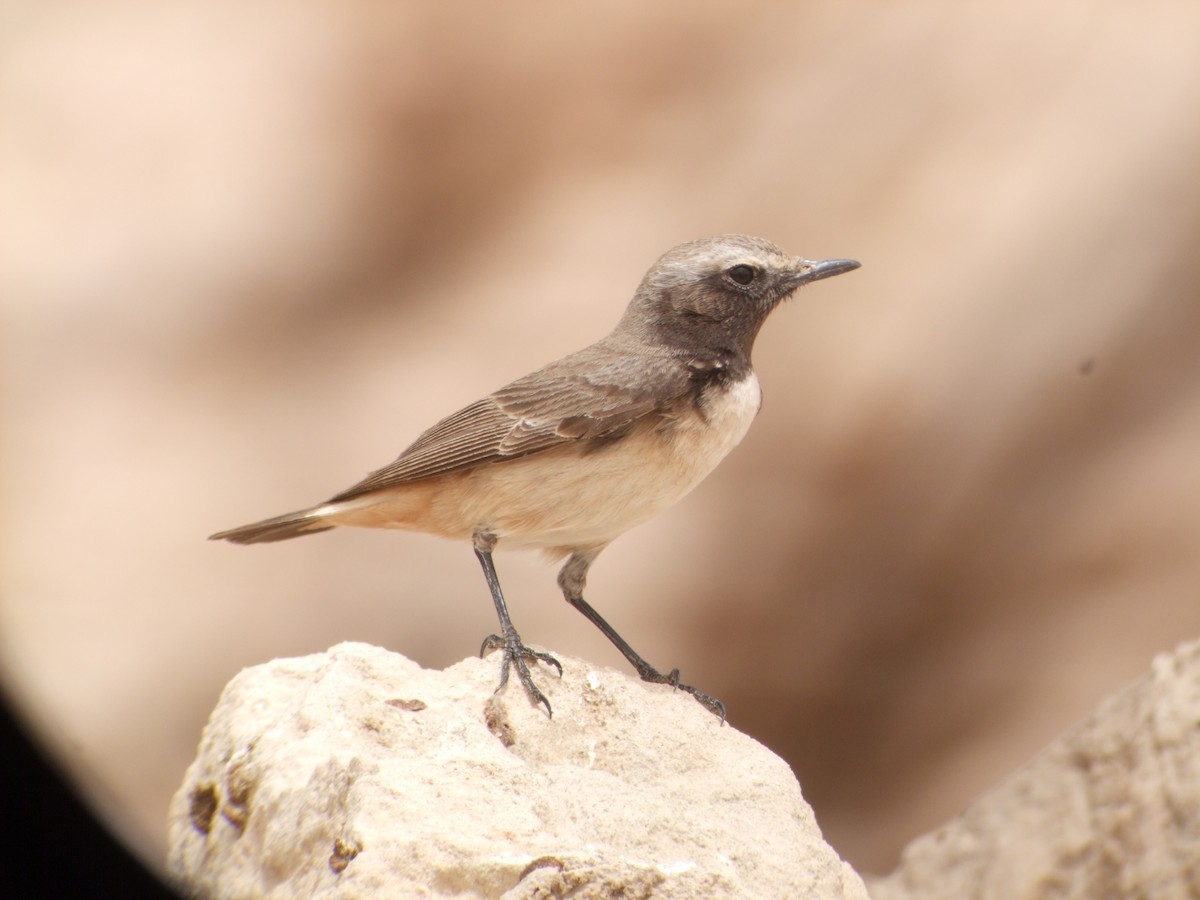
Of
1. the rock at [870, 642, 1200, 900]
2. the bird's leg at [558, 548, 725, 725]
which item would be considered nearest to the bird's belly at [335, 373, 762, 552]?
the bird's leg at [558, 548, 725, 725]

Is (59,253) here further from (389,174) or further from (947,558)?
(947,558)

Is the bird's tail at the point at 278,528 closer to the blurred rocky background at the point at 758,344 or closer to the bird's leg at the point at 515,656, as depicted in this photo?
the bird's leg at the point at 515,656

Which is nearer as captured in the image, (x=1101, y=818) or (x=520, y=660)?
(x=520, y=660)

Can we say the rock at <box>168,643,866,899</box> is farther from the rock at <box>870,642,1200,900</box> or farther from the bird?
the rock at <box>870,642,1200,900</box>

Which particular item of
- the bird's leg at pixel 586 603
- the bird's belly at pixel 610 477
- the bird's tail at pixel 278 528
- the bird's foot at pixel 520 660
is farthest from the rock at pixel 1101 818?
the bird's tail at pixel 278 528

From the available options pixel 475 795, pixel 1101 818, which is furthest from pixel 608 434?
pixel 1101 818

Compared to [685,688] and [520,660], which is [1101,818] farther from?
[520,660]
